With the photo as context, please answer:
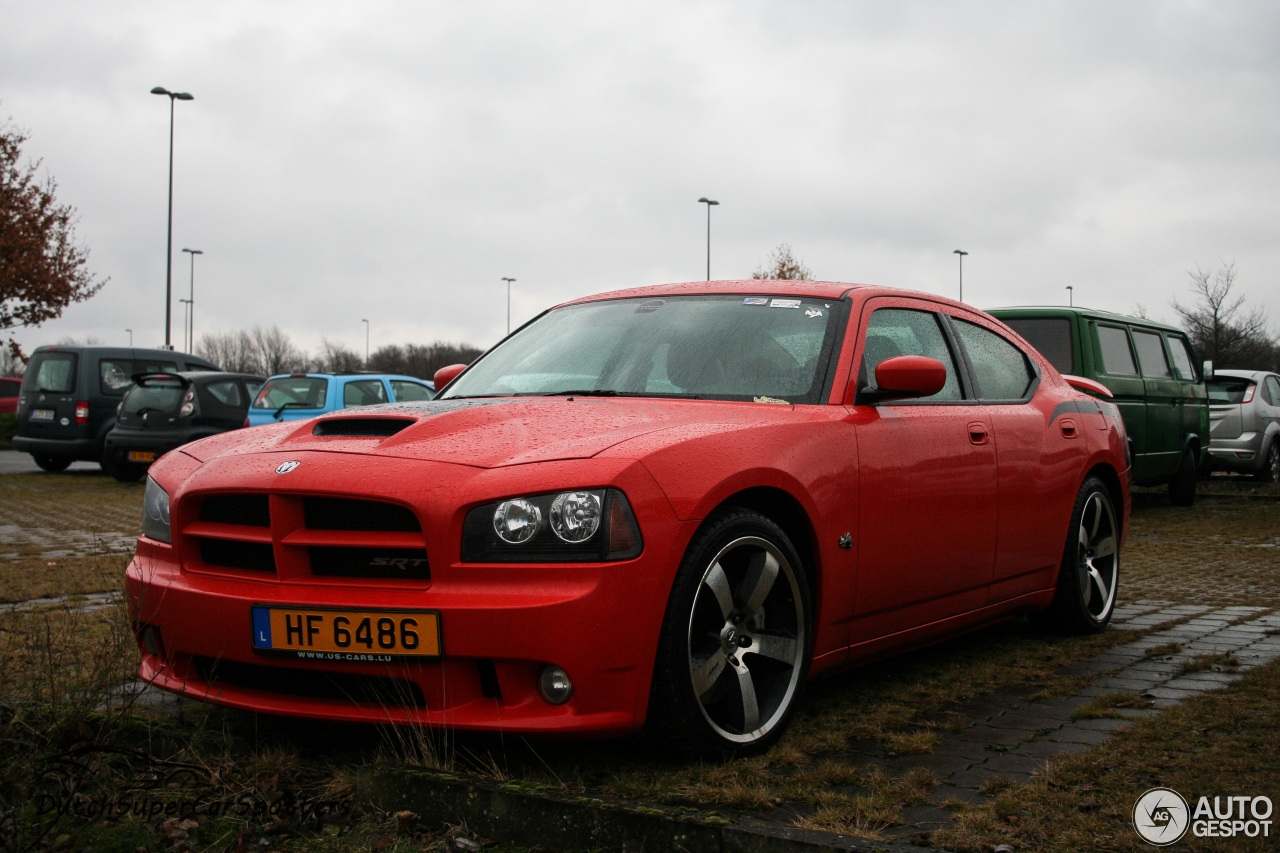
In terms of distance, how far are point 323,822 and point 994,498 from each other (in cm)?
294

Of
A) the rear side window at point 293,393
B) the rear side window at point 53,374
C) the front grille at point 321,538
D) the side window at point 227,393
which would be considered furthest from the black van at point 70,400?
the front grille at point 321,538

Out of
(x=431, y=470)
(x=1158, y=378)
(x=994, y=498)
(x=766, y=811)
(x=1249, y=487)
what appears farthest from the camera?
(x=1249, y=487)

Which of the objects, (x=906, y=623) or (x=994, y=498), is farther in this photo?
(x=994, y=498)

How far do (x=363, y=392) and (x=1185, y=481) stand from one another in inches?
411

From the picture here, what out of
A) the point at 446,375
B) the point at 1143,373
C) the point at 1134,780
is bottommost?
the point at 1134,780

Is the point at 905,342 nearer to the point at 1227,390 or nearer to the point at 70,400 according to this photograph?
the point at 1227,390

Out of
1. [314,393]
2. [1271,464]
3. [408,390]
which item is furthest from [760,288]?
[1271,464]

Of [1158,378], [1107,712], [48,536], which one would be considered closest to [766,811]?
[1107,712]

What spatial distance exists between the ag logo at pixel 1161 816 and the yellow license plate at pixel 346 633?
1790 millimetres

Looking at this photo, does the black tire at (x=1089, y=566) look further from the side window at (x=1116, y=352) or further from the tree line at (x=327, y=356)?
the tree line at (x=327, y=356)

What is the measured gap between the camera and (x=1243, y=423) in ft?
54.2

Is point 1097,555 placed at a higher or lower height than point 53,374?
lower

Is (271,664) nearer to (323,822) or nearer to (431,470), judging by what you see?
(323,822)

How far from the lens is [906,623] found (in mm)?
4500
